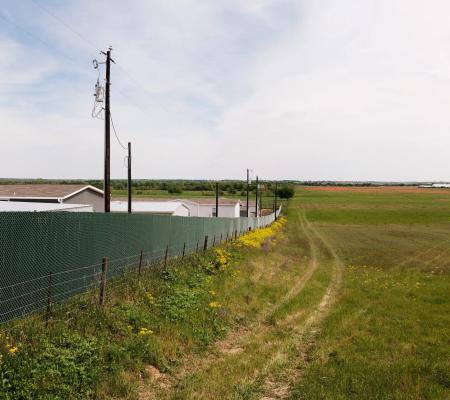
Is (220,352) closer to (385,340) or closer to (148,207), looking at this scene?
(385,340)

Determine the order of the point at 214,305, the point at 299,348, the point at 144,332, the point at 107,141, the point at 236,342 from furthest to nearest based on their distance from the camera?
the point at 107,141 → the point at 214,305 → the point at 236,342 → the point at 299,348 → the point at 144,332

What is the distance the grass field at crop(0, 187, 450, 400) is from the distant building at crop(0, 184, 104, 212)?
2339 centimetres

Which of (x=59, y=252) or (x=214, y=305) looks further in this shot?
(x=214, y=305)

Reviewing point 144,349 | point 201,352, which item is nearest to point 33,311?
point 144,349

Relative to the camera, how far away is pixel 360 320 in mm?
13047

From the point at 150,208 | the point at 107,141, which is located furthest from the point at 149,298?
the point at 150,208

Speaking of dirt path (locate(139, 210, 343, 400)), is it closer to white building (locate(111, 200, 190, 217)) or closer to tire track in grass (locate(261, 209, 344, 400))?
tire track in grass (locate(261, 209, 344, 400))

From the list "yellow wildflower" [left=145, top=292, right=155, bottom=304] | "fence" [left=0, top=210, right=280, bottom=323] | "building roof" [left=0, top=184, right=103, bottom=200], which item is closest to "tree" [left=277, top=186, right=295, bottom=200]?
"building roof" [left=0, top=184, right=103, bottom=200]

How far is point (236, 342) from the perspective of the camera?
1080cm

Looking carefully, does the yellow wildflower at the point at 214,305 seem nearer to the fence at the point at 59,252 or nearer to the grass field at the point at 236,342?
the grass field at the point at 236,342

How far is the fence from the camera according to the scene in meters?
8.45

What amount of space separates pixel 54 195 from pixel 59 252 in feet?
96.1

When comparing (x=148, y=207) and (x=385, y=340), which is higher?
(x=148, y=207)

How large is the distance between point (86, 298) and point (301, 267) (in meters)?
16.4
